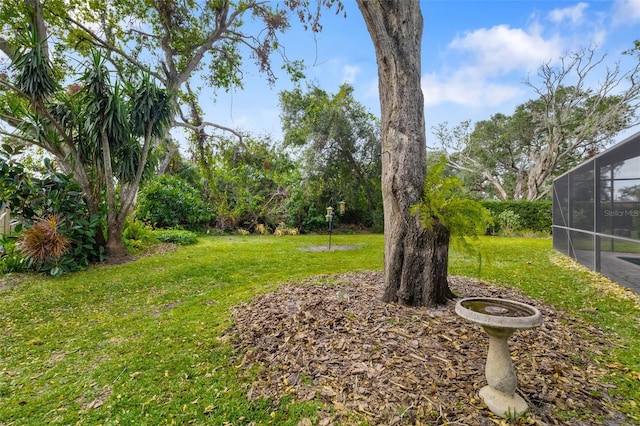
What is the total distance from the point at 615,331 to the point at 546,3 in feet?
21.4

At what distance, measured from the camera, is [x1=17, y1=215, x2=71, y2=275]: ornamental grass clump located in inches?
188

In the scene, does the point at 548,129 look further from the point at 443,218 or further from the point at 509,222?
the point at 443,218

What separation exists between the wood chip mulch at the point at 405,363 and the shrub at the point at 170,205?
8468 millimetres

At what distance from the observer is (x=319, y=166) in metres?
11.9

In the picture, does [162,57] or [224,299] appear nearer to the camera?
[224,299]

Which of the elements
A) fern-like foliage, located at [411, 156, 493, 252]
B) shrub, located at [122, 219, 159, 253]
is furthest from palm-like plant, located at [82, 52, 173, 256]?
fern-like foliage, located at [411, 156, 493, 252]

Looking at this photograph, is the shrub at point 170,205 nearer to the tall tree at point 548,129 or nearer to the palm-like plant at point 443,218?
the palm-like plant at point 443,218

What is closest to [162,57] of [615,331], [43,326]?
[43,326]

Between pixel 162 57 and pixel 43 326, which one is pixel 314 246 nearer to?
pixel 43 326

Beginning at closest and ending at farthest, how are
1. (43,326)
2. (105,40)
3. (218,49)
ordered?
(43,326)
(105,40)
(218,49)

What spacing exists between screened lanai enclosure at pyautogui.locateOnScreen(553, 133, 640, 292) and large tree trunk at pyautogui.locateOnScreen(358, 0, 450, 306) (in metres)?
3.14

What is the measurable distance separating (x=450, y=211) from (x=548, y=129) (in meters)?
16.3

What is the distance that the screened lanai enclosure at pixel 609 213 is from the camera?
3.95 meters

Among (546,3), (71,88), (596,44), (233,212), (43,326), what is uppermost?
(596,44)
